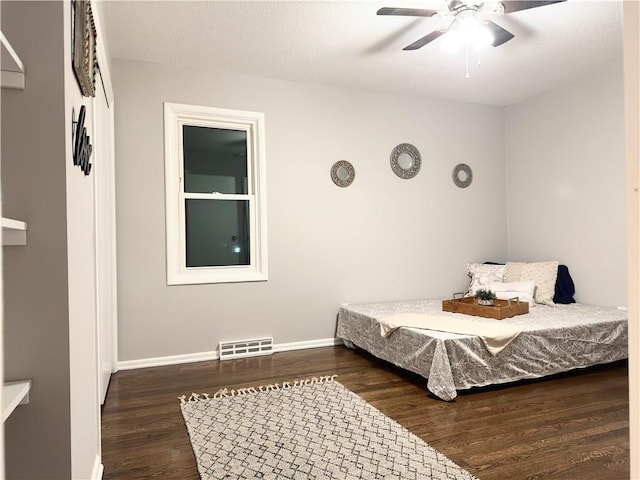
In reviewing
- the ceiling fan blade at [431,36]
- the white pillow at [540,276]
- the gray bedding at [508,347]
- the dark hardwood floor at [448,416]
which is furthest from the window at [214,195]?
the white pillow at [540,276]

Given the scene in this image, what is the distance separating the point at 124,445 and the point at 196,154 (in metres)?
2.61

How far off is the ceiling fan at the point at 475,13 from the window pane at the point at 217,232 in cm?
230

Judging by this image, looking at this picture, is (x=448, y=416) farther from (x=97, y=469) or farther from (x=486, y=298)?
(x=97, y=469)

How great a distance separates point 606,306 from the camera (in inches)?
164

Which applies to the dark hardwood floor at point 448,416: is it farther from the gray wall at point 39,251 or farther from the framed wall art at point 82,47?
the framed wall art at point 82,47

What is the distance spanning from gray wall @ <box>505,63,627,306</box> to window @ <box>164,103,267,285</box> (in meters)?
2.95

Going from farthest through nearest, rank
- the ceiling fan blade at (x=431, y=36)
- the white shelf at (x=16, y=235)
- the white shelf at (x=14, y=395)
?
the ceiling fan blade at (x=431, y=36) → the white shelf at (x=16, y=235) → the white shelf at (x=14, y=395)

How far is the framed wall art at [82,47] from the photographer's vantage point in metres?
1.47

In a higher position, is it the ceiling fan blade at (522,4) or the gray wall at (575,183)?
the ceiling fan blade at (522,4)

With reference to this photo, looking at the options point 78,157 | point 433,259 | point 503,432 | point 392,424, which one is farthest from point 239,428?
point 433,259

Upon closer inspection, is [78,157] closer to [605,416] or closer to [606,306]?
[605,416]

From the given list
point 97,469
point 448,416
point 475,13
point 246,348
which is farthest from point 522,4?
point 246,348


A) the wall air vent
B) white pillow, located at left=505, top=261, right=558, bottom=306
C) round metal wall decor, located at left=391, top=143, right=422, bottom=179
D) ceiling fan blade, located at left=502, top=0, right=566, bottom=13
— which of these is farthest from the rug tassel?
ceiling fan blade, located at left=502, top=0, right=566, bottom=13

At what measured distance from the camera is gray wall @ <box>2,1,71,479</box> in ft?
4.05
